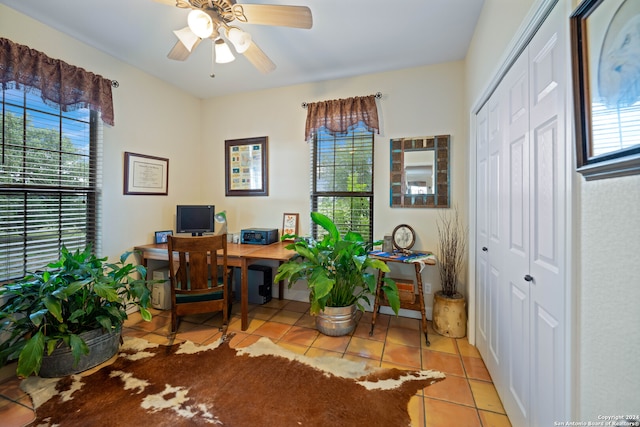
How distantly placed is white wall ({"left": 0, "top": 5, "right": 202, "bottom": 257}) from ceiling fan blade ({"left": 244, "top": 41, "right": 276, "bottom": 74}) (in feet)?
5.60

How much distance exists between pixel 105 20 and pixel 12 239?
191 centimetres

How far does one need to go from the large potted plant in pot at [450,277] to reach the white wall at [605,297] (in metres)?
1.55

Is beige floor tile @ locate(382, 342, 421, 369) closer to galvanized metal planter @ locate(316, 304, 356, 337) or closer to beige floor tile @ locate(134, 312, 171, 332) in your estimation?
galvanized metal planter @ locate(316, 304, 356, 337)

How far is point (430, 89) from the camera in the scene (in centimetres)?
280

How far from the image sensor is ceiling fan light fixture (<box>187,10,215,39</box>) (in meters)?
1.55

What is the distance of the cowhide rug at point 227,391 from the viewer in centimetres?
150

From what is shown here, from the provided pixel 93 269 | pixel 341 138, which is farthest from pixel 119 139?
pixel 341 138

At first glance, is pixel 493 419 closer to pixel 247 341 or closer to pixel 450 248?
pixel 450 248

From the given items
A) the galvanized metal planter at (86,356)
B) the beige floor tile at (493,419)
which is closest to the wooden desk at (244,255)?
the galvanized metal planter at (86,356)

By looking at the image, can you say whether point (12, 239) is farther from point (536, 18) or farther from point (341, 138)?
point (536, 18)

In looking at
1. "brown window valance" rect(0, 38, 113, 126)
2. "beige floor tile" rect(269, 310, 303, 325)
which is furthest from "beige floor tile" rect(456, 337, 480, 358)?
"brown window valance" rect(0, 38, 113, 126)

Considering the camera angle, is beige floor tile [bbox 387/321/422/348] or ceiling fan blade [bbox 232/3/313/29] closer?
ceiling fan blade [bbox 232/3/313/29]

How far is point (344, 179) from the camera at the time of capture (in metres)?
3.17

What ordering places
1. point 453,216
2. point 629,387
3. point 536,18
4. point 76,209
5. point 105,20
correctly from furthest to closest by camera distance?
point 453,216 → point 76,209 → point 105,20 → point 536,18 → point 629,387
